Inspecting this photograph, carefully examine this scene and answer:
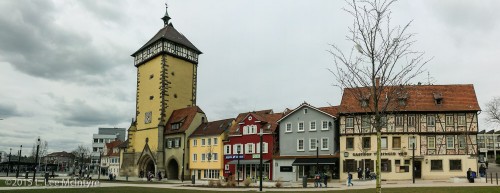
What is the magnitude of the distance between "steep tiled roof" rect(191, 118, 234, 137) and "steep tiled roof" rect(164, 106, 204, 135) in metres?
1.84

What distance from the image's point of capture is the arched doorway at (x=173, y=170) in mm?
66944

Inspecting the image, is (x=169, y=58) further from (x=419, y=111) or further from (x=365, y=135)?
(x=419, y=111)

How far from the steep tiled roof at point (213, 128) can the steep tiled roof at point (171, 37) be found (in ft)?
49.6

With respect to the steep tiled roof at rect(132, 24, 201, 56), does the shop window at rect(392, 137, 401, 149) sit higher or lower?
lower

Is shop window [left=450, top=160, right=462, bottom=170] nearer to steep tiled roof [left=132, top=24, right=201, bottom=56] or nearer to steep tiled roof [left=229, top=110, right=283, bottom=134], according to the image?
steep tiled roof [left=229, top=110, right=283, bottom=134]

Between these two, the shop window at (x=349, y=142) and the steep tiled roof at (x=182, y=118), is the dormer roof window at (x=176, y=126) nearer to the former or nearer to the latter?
the steep tiled roof at (x=182, y=118)

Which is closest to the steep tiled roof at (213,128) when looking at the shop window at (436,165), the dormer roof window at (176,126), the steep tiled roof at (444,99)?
the dormer roof window at (176,126)

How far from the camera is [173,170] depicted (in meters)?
68.4

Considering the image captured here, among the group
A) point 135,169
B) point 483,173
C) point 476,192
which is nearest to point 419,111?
point 483,173

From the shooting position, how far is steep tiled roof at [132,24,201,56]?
71250 millimetres

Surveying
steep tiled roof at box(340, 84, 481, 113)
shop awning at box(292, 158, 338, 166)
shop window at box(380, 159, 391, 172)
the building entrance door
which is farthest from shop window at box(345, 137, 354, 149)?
the building entrance door

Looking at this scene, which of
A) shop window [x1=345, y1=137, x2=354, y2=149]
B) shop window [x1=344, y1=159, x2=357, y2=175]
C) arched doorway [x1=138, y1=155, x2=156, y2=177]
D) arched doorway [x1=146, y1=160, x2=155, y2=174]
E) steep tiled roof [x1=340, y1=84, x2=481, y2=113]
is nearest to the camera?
steep tiled roof [x1=340, y1=84, x2=481, y2=113]

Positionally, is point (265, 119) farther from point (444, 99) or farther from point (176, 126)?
point (444, 99)

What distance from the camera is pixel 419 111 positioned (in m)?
47.8
